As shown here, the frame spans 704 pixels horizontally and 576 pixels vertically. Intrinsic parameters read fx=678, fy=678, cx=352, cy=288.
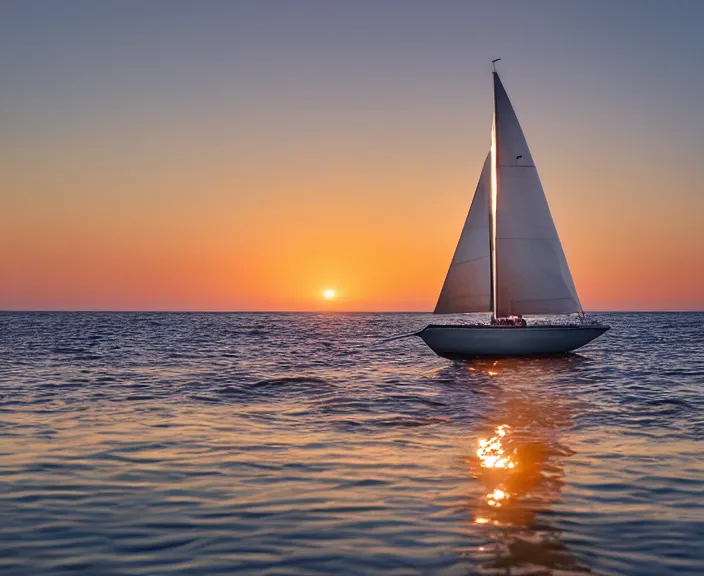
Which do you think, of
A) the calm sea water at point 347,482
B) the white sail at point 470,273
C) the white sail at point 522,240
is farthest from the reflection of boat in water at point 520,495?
the white sail at point 522,240

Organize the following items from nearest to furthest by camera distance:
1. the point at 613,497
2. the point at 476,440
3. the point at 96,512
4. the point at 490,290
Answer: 1. the point at 96,512
2. the point at 613,497
3. the point at 476,440
4. the point at 490,290

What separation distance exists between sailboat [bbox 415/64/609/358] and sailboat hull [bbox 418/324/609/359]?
4.23 feet

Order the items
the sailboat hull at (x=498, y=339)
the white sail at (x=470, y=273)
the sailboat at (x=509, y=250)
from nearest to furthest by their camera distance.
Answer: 1. the sailboat hull at (x=498, y=339)
2. the sailboat at (x=509, y=250)
3. the white sail at (x=470, y=273)

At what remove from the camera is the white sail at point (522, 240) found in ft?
121

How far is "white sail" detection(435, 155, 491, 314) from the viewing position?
37.2m

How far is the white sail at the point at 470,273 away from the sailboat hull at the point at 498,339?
3030 millimetres

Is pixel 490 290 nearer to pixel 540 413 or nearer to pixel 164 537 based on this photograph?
pixel 540 413

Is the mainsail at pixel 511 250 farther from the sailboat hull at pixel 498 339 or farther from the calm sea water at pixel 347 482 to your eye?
the calm sea water at pixel 347 482

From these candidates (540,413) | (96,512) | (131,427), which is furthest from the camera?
(540,413)

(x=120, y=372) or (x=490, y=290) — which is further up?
(x=490, y=290)

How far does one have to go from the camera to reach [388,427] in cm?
1562

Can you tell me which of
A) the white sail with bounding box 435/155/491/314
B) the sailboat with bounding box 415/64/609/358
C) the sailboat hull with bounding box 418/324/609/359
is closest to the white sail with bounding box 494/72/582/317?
the sailboat with bounding box 415/64/609/358

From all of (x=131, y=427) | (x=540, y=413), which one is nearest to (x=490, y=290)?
(x=540, y=413)

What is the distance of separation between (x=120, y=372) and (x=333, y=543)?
79.4 ft
